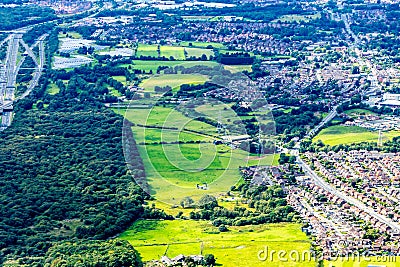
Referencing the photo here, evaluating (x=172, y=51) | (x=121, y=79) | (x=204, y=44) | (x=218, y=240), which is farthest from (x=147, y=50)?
(x=218, y=240)

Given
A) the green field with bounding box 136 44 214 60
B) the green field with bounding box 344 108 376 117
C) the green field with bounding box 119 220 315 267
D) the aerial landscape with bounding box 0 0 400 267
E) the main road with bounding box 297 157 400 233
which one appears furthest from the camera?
the green field with bounding box 136 44 214 60

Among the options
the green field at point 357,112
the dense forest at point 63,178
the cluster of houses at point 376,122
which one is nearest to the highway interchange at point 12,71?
the dense forest at point 63,178

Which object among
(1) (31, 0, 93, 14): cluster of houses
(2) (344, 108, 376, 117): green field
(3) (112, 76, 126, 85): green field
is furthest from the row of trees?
(1) (31, 0, 93, 14): cluster of houses

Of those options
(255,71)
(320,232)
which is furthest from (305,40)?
(320,232)

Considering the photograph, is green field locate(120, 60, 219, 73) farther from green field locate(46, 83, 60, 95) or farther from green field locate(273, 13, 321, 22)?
green field locate(273, 13, 321, 22)

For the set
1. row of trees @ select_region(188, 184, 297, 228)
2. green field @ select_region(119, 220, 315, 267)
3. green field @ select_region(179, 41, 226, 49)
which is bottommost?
green field @ select_region(179, 41, 226, 49)

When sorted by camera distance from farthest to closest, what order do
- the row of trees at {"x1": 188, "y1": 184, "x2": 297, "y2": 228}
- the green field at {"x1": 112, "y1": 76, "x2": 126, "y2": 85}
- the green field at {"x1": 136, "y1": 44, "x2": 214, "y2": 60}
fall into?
the green field at {"x1": 136, "y1": 44, "x2": 214, "y2": 60} → the green field at {"x1": 112, "y1": 76, "x2": 126, "y2": 85} → the row of trees at {"x1": 188, "y1": 184, "x2": 297, "y2": 228}

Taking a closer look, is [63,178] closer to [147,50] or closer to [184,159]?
[184,159]
